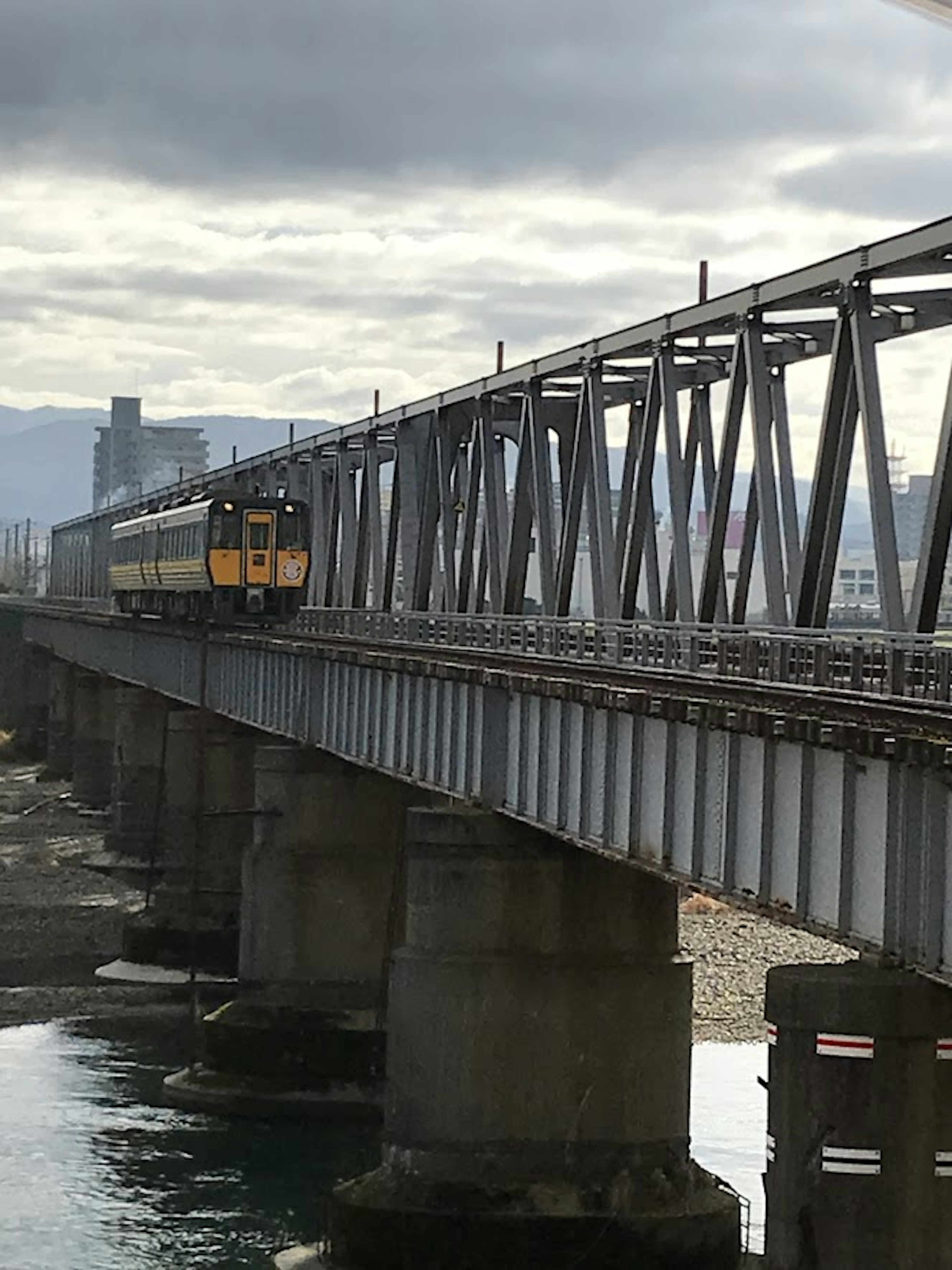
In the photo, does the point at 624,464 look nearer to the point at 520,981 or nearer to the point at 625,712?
the point at 520,981

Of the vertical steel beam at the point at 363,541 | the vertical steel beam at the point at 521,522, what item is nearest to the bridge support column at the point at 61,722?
the vertical steel beam at the point at 363,541

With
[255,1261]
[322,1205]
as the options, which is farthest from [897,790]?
[322,1205]

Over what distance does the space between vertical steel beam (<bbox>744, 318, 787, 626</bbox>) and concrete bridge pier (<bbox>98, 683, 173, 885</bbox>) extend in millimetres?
47974

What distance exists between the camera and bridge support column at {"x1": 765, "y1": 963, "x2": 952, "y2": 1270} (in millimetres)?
23875

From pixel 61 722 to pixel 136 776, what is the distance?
128 feet

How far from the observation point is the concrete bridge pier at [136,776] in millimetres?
86688

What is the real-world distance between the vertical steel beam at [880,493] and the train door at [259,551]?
1475 inches

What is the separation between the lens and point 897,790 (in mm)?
20531

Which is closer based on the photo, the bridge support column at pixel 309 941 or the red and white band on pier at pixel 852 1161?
the red and white band on pier at pixel 852 1161

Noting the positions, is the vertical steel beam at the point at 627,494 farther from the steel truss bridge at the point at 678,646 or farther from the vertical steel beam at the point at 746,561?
the vertical steel beam at the point at 746,561

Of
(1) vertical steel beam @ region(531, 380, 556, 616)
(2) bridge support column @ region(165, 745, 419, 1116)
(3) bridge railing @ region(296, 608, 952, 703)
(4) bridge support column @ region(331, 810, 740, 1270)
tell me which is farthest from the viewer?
(1) vertical steel beam @ region(531, 380, 556, 616)

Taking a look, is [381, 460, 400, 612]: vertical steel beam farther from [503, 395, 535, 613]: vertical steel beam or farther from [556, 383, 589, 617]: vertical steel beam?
[556, 383, 589, 617]: vertical steel beam

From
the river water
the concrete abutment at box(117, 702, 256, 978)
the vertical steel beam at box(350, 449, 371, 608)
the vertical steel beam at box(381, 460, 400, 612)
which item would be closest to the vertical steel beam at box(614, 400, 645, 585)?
the river water

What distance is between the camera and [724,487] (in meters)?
40.0
